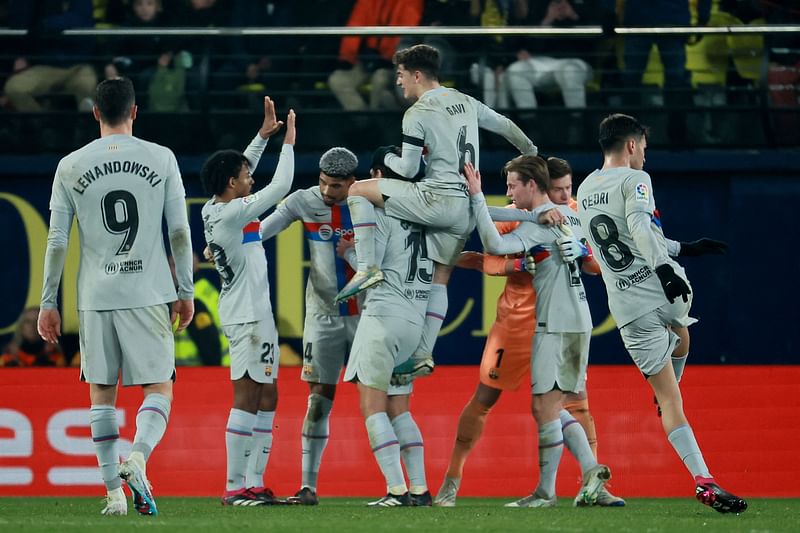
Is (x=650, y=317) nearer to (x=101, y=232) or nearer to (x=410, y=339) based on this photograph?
(x=410, y=339)

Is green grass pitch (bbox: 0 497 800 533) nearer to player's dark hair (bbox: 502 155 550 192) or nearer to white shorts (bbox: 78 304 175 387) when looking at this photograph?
white shorts (bbox: 78 304 175 387)

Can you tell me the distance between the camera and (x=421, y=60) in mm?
8219

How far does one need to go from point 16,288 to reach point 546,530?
27.4 feet

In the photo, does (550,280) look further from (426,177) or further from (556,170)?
(426,177)

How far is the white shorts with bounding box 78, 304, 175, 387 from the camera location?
721cm

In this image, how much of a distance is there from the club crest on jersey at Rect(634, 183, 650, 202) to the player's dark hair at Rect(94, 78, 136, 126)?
2.65 m

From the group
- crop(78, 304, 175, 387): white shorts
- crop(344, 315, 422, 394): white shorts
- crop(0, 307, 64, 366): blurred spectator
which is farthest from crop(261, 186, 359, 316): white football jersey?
crop(0, 307, 64, 366): blurred spectator

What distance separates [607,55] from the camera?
13.8 m

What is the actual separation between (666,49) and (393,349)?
6.91 meters

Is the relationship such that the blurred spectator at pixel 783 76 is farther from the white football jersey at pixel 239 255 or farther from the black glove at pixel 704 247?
the white football jersey at pixel 239 255

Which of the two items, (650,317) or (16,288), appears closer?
(650,317)

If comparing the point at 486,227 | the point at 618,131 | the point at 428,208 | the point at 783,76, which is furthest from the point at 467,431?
the point at 783,76

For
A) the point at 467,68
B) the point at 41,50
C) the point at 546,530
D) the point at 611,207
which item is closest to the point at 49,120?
the point at 41,50

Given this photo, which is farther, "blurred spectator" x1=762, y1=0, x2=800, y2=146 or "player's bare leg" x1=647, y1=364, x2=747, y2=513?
"blurred spectator" x1=762, y1=0, x2=800, y2=146
